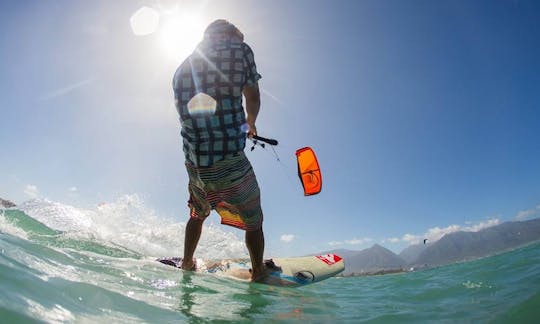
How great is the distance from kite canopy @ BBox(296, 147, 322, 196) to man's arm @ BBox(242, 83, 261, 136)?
8.68 ft

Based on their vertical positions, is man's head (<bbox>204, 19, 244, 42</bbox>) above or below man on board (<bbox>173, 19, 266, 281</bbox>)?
above

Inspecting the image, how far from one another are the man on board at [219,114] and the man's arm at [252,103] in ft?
0.04

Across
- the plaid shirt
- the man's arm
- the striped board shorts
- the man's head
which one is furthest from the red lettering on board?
the man's head

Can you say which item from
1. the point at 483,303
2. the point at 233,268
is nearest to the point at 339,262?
the point at 233,268

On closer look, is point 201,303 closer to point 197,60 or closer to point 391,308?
point 391,308

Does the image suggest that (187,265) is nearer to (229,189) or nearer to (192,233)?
(192,233)

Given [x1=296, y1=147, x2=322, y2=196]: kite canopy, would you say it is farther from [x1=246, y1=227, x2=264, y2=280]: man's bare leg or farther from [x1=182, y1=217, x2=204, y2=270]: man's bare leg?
[x1=182, y1=217, x2=204, y2=270]: man's bare leg

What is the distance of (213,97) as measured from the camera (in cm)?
351

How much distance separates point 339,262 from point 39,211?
10.0 metres

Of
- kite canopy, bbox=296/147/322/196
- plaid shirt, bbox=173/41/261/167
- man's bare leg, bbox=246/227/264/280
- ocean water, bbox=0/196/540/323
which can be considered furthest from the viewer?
kite canopy, bbox=296/147/322/196

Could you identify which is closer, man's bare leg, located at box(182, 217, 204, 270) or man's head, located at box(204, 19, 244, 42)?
man's head, located at box(204, 19, 244, 42)

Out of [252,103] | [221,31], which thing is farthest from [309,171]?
[221,31]

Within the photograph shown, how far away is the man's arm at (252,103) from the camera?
3991mm

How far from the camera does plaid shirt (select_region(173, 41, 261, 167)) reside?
352 centimetres
